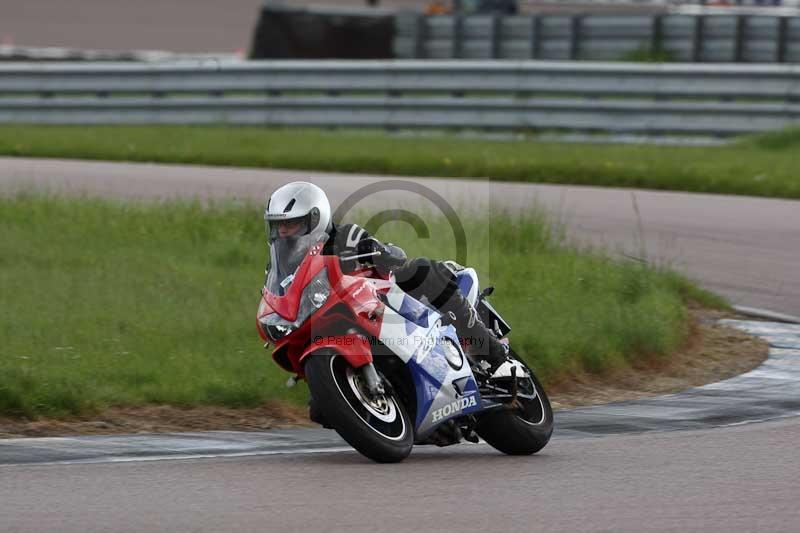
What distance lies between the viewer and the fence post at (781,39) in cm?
2367

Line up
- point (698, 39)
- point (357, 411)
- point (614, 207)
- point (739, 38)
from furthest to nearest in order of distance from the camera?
1. point (698, 39)
2. point (739, 38)
3. point (614, 207)
4. point (357, 411)

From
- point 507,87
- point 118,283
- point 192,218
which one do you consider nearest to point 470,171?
point 507,87

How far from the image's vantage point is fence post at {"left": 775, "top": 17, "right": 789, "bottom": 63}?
23672mm

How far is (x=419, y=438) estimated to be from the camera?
21.8 ft

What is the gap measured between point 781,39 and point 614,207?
1001 centimetres

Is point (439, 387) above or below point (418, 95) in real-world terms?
below

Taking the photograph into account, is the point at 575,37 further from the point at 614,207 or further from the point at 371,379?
the point at 371,379

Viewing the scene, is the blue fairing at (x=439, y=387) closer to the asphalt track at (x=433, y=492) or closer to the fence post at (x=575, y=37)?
the asphalt track at (x=433, y=492)

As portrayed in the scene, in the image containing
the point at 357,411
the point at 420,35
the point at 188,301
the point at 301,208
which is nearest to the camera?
the point at 357,411

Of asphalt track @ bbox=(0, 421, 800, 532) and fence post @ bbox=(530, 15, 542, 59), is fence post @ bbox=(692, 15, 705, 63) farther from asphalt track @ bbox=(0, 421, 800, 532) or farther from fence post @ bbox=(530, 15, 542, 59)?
asphalt track @ bbox=(0, 421, 800, 532)

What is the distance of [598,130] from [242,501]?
48.6ft

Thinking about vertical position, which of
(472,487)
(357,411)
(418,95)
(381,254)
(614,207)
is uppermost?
(418,95)

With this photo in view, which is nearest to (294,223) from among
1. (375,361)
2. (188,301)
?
(375,361)

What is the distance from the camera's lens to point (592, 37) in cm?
2500
